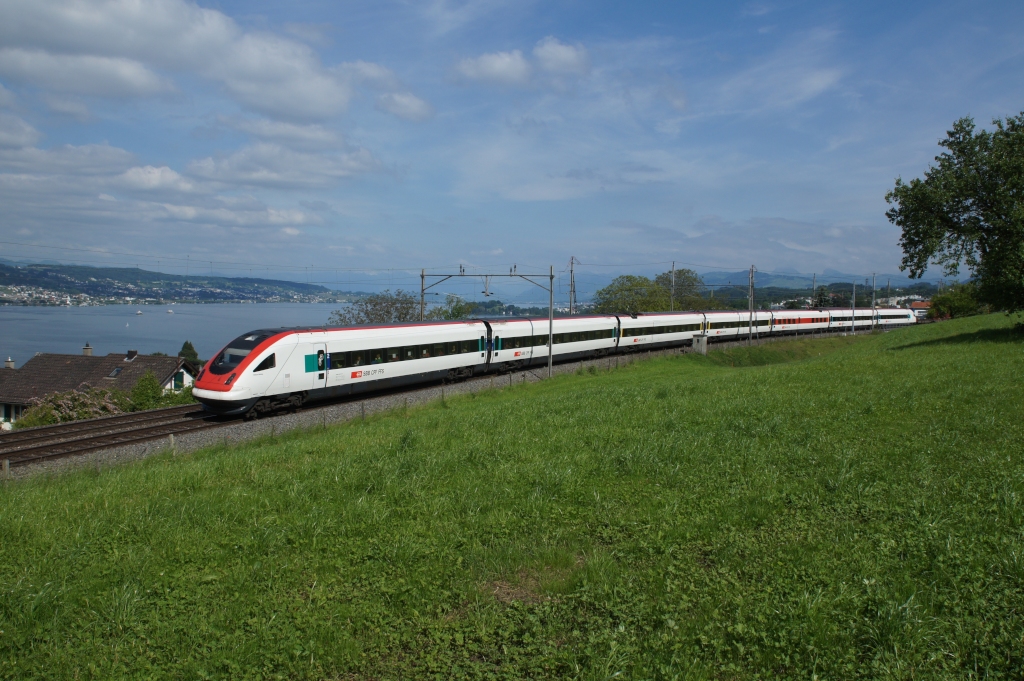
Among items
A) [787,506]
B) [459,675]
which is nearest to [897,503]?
[787,506]

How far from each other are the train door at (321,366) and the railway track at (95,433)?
355 centimetres

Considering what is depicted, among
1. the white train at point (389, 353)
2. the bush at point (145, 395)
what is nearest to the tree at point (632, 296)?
the white train at point (389, 353)

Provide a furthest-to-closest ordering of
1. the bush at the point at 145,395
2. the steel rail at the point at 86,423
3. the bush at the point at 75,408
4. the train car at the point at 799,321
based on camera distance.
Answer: the train car at the point at 799,321 → the bush at the point at 145,395 → the bush at the point at 75,408 → the steel rail at the point at 86,423

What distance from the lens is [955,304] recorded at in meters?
84.6

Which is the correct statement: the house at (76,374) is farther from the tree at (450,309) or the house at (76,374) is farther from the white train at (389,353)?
the white train at (389,353)

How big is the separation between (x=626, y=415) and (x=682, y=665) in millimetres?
9489

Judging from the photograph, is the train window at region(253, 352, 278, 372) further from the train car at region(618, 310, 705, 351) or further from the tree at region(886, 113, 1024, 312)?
the tree at region(886, 113, 1024, 312)

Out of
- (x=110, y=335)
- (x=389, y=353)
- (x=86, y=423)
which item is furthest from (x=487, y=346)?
(x=110, y=335)

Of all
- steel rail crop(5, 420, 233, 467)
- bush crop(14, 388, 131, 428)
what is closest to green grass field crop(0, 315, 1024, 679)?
steel rail crop(5, 420, 233, 467)

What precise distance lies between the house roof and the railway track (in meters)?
31.1

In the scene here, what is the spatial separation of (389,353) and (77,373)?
131 ft

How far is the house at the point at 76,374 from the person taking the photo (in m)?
46.5

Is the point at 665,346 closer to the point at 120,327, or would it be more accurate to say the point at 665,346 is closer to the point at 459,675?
the point at 459,675

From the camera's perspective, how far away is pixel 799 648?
5.04 meters
